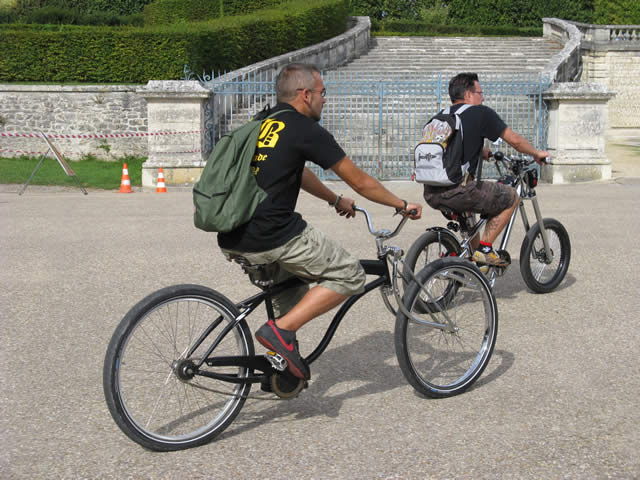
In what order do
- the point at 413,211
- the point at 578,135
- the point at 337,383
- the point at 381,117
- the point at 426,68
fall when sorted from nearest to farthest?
the point at 413,211 < the point at 337,383 < the point at 578,135 < the point at 381,117 < the point at 426,68

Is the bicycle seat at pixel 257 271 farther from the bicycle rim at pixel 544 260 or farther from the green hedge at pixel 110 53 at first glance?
the green hedge at pixel 110 53

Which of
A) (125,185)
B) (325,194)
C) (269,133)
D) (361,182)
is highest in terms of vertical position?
(269,133)

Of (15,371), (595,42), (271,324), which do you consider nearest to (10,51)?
(15,371)

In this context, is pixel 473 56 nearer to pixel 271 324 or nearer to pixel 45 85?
pixel 45 85

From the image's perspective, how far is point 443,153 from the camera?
6.10 m

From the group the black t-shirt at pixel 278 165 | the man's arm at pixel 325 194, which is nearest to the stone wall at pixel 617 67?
the man's arm at pixel 325 194

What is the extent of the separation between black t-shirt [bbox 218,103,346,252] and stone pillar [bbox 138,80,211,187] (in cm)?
1181

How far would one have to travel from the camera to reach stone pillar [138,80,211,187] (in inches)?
612

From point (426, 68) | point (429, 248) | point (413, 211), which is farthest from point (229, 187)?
point (426, 68)

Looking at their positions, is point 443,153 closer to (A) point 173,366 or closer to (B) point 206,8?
(A) point 173,366

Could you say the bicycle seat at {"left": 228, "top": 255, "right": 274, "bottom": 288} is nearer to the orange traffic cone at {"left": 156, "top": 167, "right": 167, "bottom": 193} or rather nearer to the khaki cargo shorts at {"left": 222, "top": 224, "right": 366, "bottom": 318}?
the khaki cargo shorts at {"left": 222, "top": 224, "right": 366, "bottom": 318}

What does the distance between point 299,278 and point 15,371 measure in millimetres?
1930

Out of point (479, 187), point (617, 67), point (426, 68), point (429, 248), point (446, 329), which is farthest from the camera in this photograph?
point (617, 67)

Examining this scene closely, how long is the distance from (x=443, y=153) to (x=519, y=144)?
2.21 ft
